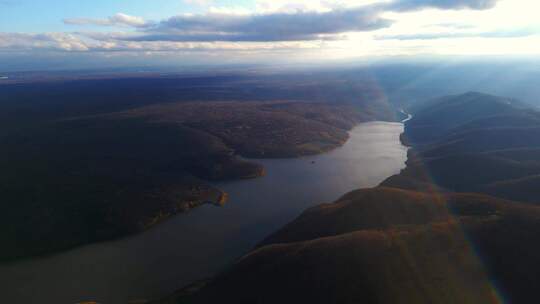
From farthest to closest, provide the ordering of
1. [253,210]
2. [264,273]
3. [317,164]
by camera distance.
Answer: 1. [317,164]
2. [253,210]
3. [264,273]

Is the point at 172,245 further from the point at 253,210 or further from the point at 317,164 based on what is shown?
the point at 317,164

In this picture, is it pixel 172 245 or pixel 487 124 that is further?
pixel 487 124

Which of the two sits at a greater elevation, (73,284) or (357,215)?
(357,215)

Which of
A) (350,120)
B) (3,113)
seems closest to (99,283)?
(350,120)

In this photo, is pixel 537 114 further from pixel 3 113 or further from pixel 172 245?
pixel 3 113

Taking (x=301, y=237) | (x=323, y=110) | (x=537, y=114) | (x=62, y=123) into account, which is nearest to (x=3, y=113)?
(x=62, y=123)

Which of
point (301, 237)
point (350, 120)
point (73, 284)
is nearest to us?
point (73, 284)
